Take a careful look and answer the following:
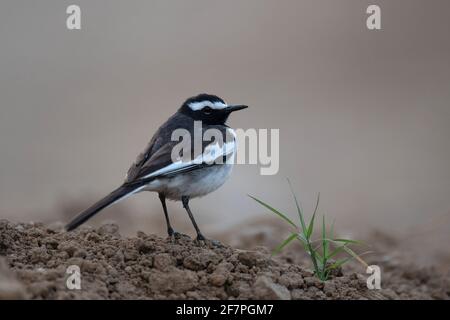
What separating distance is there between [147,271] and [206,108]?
107 inches

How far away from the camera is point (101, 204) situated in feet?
21.8

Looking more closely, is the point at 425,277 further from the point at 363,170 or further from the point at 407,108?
the point at 407,108

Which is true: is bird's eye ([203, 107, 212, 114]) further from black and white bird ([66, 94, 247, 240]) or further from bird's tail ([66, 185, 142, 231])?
bird's tail ([66, 185, 142, 231])

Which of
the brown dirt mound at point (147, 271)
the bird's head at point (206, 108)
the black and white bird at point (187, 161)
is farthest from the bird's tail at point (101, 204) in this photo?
the bird's head at point (206, 108)

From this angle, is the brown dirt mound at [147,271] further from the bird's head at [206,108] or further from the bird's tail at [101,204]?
the bird's head at [206,108]

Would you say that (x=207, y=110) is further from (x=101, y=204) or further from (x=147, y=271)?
(x=147, y=271)

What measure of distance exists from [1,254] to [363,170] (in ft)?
38.6

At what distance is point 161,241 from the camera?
7434 millimetres

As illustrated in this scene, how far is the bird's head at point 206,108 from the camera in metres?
8.70

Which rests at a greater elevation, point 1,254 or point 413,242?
point 1,254

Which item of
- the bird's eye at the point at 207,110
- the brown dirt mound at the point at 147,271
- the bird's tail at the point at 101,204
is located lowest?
the brown dirt mound at the point at 147,271

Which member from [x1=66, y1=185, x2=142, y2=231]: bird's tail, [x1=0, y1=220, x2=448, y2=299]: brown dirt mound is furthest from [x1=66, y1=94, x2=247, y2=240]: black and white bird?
[x1=0, y1=220, x2=448, y2=299]: brown dirt mound

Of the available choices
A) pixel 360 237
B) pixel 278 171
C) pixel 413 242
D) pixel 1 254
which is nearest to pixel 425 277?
pixel 413 242

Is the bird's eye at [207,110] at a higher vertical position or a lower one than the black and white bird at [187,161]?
higher
